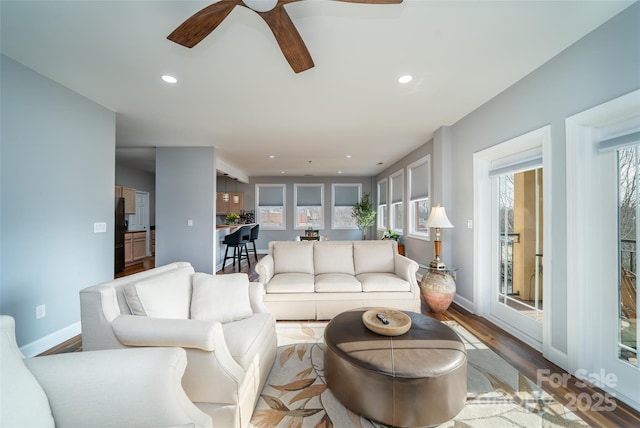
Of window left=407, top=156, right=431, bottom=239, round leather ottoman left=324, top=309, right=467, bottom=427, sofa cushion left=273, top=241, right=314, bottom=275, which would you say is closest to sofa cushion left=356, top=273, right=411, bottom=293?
sofa cushion left=273, top=241, right=314, bottom=275

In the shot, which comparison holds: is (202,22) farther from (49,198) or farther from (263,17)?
(49,198)

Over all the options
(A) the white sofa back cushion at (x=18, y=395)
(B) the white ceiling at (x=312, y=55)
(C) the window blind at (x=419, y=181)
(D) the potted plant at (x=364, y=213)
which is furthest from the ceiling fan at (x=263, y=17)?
(D) the potted plant at (x=364, y=213)

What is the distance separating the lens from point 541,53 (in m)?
2.08

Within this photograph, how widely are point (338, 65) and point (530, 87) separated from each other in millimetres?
1845

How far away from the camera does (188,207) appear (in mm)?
4840

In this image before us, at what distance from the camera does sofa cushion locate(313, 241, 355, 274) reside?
3.46 meters

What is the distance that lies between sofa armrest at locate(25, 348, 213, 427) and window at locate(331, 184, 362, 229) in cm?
765

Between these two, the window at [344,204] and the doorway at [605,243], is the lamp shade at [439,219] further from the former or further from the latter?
the window at [344,204]

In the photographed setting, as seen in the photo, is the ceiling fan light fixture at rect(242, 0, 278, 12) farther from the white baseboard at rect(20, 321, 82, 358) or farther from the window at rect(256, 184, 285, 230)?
the window at rect(256, 184, 285, 230)

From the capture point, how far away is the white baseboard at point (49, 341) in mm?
2312

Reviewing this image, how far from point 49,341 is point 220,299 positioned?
2.12 m

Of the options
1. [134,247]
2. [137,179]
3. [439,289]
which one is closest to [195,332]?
[439,289]

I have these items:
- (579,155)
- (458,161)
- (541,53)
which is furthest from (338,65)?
(458,161)

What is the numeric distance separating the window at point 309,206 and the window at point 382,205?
6.23 feet
